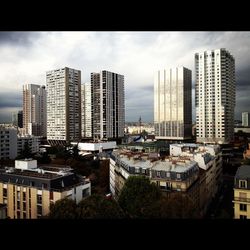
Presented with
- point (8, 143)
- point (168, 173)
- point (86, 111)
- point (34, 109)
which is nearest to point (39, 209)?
point (168, 173)

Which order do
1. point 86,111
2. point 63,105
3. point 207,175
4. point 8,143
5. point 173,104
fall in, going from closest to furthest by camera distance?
1. point 207,175
2. point 8,143
3. point 63,105
4. point 173,104
5. point 86,111

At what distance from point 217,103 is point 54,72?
10.1 metres

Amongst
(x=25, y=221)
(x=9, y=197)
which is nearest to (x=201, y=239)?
(x=25, y=221)

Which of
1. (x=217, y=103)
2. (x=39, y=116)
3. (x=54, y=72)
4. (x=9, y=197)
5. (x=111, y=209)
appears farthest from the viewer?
(x=39, y=116)

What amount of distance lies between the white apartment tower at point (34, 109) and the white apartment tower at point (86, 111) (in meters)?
3.09

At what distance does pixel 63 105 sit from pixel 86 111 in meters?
2.22

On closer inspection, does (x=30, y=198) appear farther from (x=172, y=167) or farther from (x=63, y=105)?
(x=63, y=105)

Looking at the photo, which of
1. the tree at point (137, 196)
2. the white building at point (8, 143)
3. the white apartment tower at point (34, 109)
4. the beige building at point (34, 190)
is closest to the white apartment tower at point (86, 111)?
the white apartment tower at point (34, 109)

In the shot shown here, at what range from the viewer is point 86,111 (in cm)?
1788

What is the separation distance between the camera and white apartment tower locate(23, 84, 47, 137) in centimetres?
1791

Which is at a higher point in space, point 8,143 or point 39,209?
point 8,143

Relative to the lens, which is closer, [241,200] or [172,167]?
[241,200]
